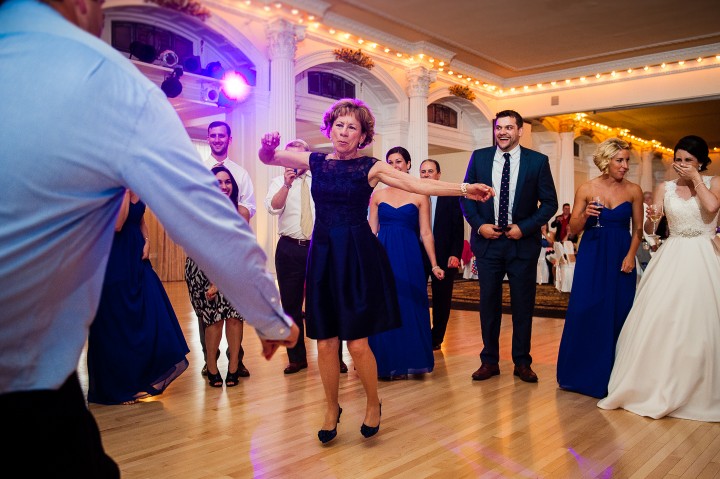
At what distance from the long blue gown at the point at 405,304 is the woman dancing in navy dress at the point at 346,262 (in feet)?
4.17

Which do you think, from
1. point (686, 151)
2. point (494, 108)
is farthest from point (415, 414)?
point (494, 108)

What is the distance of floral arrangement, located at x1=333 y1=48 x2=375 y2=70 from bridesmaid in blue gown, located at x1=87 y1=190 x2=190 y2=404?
7006 millimetres

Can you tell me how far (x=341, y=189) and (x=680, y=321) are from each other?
2117 millimetres

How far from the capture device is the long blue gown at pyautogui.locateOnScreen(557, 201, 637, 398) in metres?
3.88

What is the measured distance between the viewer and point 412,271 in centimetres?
448

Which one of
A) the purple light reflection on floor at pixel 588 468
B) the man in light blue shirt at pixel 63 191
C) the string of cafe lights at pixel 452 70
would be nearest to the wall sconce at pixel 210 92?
the string of cafe lights at pixel 452 70

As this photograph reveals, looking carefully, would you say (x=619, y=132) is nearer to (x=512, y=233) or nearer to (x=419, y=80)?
(x=419, y=80)

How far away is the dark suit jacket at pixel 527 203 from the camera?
433 cm

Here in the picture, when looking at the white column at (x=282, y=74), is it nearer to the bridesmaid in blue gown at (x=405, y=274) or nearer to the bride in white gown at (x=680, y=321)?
the bridesmaid in blue gown at (x=405, y=274)

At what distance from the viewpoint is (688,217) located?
12.1 feet

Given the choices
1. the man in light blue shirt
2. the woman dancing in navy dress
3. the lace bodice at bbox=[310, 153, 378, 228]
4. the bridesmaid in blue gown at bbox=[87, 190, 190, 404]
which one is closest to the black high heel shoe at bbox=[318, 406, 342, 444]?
the woman dancing in navy dress

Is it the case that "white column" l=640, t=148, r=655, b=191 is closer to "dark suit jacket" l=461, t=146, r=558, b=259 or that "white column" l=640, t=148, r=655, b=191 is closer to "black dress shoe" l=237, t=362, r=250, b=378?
"dark suit jacket" l=461, t=146, r=558, b=259

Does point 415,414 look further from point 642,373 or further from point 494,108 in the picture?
point 494,108

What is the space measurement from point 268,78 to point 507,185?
220 inches
